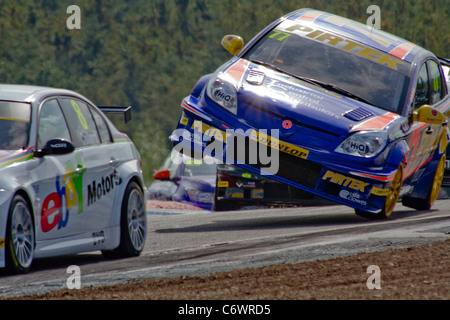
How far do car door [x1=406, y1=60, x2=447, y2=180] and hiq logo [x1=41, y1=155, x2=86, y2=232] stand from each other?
4721 millimetres

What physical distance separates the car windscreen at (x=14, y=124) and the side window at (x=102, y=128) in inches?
42.9

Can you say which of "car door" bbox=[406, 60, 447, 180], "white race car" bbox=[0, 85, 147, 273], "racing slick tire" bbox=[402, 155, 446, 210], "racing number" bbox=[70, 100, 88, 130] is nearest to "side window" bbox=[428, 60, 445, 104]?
"car door" bbox=[406, 60, 447, 180]

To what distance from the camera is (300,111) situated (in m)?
10.3

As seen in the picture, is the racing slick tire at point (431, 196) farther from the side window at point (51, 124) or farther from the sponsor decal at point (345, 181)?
the side window at point (51, 124)

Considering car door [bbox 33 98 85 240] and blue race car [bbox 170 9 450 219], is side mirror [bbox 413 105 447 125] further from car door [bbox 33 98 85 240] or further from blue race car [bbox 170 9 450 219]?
car door [bbox 33 98 85 240]

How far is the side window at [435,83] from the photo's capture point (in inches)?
490

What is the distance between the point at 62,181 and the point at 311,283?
7.45ft

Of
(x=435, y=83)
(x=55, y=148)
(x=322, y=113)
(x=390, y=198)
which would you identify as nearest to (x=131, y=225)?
→ (x=55, y=148)

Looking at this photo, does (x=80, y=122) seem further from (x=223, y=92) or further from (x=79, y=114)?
(x=223, y=92)

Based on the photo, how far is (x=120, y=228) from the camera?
8.50m

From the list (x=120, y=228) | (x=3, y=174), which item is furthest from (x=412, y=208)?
(x=3, y=174)

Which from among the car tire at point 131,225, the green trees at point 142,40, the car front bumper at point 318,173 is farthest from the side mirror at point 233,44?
the green trees at point 142,40

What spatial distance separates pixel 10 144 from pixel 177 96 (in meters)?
32.0

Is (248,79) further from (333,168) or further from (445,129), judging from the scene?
(445,129)
